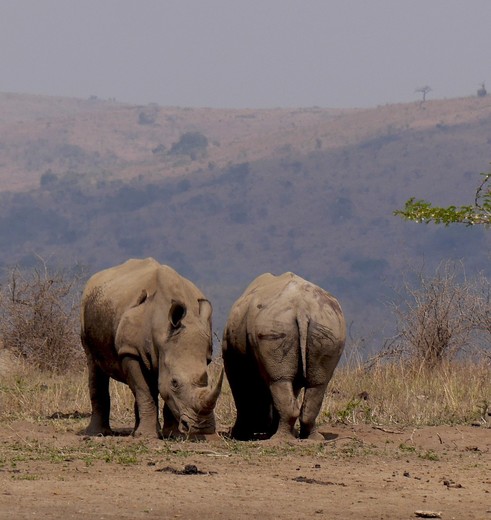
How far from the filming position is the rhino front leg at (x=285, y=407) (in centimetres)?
1216

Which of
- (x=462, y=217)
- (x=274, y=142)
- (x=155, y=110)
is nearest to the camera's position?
(x=462, y=217)

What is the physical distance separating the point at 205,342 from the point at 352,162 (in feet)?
441

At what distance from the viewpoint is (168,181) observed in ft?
485

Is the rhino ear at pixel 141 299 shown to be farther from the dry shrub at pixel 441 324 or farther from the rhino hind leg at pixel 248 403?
the dry shrub at pixel 441 324

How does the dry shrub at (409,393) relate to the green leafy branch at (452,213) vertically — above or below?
below

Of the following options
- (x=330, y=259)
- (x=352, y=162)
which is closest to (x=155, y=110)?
(x=352, y=162)

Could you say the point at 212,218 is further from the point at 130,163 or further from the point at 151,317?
the point at 151,317

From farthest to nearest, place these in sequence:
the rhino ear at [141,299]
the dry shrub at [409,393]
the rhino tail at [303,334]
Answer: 1. the dry shrub at [409,393]
2. the rhino ear at [141,299]
3. the rhino tail at [303,334]

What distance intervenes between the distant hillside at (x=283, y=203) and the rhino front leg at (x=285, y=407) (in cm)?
10132

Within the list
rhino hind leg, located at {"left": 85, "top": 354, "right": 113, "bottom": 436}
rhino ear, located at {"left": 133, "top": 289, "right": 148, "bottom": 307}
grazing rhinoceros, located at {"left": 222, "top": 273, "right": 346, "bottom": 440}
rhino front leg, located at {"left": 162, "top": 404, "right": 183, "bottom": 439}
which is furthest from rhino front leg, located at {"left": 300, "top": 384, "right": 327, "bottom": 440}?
rhino hind leg, located at {"left": 85, "top": 354, "right": 113, "bottom": 436}

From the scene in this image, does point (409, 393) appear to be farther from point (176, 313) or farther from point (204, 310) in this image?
point (176, 313)

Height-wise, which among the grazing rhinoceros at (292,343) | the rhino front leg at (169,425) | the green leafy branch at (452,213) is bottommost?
the rhino front leg at (169,425)

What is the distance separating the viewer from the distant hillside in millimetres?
128625

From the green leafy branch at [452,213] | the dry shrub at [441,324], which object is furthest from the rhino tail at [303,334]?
the dry shrub at [441,324]
